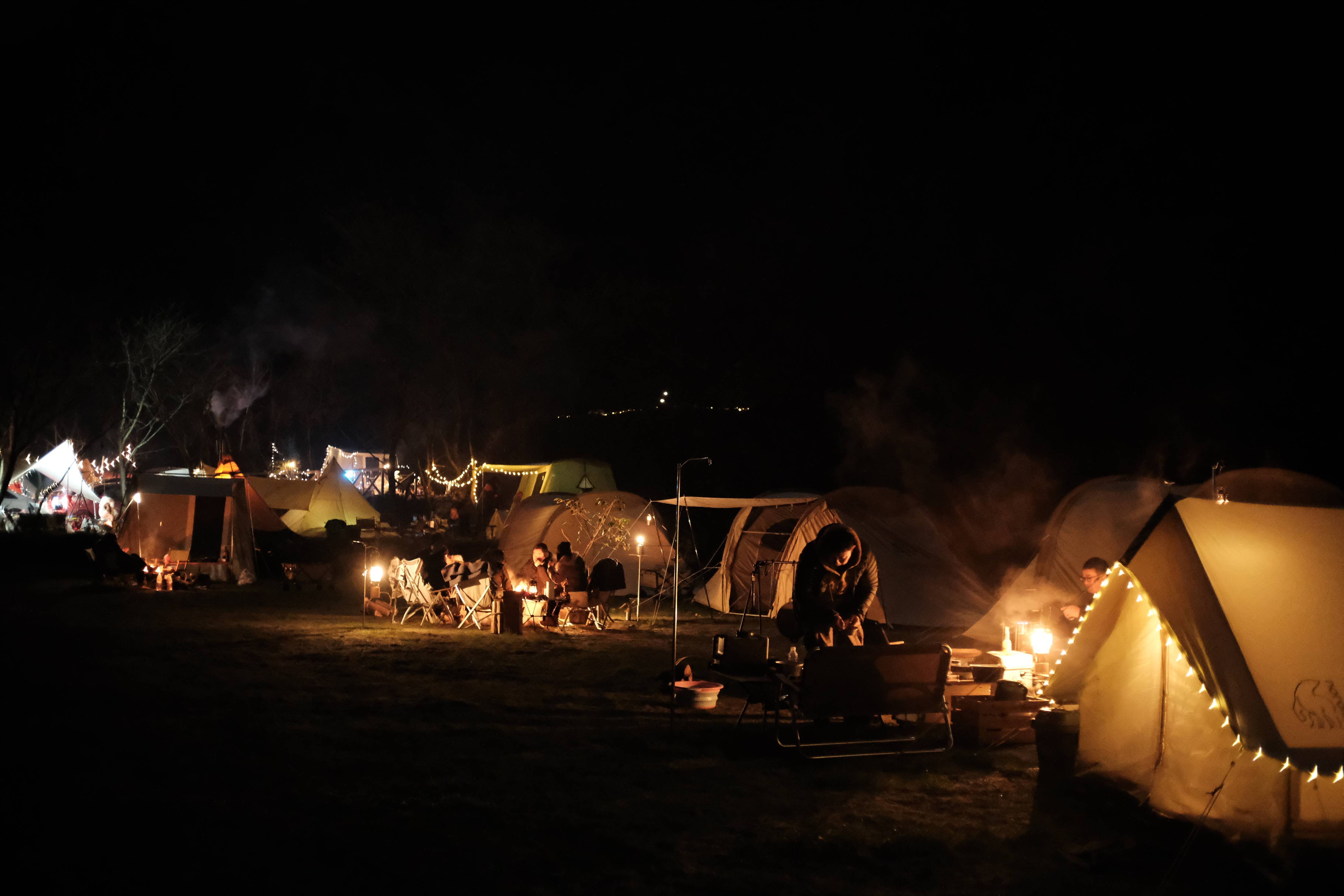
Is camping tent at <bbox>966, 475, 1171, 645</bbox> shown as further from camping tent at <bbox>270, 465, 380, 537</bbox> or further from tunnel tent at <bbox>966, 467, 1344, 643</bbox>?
camping tent at <bbox>270, 465, 380, 537</bbox>

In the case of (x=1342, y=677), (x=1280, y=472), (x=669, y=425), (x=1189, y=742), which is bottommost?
(x=1189, y=742)

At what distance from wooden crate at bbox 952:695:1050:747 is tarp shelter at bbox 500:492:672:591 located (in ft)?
29.3

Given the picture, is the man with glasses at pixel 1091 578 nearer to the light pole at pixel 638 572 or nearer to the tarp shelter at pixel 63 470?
the light pole at pixel 638 572

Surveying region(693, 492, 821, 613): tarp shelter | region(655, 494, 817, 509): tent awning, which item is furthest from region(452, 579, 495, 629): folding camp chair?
region(693, 492, 821, 613): tarp shelter

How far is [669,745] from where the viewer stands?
6656mm

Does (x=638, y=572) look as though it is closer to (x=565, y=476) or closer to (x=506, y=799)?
(x=506, y=799)

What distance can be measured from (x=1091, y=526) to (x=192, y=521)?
17.1m

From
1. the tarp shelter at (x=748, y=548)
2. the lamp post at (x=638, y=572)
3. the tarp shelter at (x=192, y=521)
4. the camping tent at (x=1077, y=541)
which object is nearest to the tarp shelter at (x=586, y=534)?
the lamp post at (x=638, y=572)

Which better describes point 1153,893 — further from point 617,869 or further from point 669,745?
point 669,745

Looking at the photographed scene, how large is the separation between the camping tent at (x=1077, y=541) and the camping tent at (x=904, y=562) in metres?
1.02

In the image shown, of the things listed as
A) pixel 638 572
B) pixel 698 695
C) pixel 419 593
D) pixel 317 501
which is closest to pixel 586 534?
pixel 638 572

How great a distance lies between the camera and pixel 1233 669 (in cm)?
464

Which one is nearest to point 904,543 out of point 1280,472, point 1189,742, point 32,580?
point 1280,472

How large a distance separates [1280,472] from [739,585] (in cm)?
733
